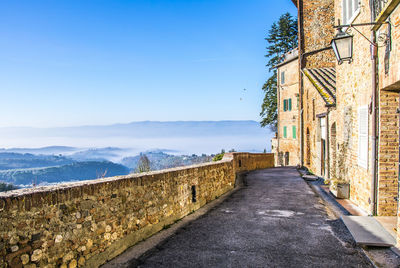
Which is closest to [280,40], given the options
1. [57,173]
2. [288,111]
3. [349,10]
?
[288,111]

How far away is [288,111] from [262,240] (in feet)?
82.9

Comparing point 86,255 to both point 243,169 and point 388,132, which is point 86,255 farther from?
point 243,169

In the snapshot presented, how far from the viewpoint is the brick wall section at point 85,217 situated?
11.6 feet

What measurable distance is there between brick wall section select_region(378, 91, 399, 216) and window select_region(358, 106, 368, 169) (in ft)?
2.91

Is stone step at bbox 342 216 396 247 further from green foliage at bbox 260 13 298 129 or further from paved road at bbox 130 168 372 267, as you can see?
green foliage at bbox 260 13 298 129

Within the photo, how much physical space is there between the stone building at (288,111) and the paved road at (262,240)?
65.2 ft

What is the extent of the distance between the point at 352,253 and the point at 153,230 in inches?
143

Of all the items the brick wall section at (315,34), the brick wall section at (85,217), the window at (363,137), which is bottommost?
the brick wall section at (85,217)

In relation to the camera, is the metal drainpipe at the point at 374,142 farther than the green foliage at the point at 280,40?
No

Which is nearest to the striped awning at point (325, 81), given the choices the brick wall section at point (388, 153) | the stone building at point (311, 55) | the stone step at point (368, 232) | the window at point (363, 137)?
the stone building at point (311, 55)

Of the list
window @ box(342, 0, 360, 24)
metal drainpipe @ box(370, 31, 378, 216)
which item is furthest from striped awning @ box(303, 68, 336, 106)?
metal drainpipe @ box(370, 31, 378, 216)

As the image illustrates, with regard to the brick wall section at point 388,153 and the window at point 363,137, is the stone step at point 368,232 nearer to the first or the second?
the brick wall section at point 388,153

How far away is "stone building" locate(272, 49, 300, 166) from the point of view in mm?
27859

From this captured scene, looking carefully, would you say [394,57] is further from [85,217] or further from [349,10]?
[85,217]
